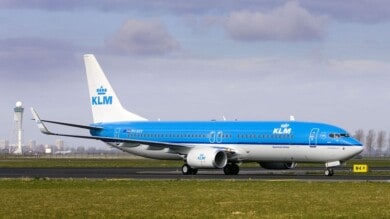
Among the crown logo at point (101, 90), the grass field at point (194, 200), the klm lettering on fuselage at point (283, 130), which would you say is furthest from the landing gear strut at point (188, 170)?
the grass field at point (194, 200)

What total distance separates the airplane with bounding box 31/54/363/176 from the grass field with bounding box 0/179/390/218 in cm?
1503

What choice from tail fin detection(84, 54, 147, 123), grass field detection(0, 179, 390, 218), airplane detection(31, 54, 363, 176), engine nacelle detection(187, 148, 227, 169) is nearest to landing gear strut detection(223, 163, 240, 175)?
airplane detection(31, 54, 363, 176)

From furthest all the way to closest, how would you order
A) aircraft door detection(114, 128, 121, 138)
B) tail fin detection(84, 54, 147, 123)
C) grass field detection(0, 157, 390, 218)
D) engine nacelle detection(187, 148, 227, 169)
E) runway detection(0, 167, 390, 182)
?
tail fin detection(84, 54, 147, 123) → aircraft door detection(114, 128, 121, 138) → engine nacelle detection(187, 148, 227, 169) → runway detection(0, 167, 390, 182) → grass field detection(0, 157, 390, 218)

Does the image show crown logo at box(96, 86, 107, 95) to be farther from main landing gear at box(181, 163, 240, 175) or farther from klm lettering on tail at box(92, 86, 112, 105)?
main landing gear at box(181, 163, 240, 175)

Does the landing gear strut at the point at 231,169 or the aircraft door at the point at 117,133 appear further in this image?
the aircraft door at the point at 117,133

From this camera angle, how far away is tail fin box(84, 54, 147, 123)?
73125 millimetres

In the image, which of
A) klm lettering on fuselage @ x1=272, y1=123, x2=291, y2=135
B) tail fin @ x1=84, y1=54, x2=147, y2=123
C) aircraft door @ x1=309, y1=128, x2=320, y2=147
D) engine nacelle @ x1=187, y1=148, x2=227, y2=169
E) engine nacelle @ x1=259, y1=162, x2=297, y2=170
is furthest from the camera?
tail fin @ x1=84, y1=54, x2=147, y2=123

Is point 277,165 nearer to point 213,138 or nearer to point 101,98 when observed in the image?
point 213,138

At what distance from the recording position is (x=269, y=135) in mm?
61281

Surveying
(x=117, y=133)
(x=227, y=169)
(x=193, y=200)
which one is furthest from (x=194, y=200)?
(x=117, y=133)

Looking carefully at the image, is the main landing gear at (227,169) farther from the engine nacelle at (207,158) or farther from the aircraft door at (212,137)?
the aircraft door at (212,137)

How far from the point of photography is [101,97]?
2931 inches

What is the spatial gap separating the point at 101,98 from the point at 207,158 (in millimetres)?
16068

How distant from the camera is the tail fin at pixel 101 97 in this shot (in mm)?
73125
